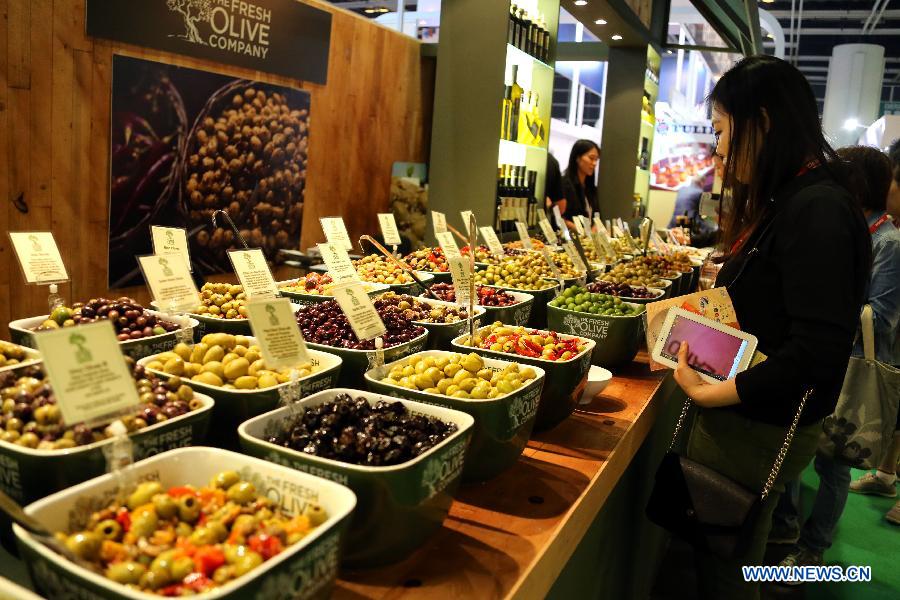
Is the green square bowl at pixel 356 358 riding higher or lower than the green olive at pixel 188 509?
higher

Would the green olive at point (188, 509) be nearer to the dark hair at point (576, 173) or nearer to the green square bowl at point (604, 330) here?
the green square bowl at point (604, 330)

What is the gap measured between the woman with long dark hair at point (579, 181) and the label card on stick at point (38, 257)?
197 inches

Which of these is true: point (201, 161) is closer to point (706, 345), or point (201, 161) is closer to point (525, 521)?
point (706, 345)

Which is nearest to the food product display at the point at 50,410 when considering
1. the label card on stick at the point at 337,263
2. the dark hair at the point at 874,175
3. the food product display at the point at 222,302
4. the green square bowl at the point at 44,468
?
the green square bowl at the point at 44,468

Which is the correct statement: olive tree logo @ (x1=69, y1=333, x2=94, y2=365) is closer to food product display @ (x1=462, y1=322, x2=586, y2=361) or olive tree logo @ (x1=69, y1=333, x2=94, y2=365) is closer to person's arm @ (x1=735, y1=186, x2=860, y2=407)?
food product display @ (x1=462, y1=322, x2=586, y2=361)

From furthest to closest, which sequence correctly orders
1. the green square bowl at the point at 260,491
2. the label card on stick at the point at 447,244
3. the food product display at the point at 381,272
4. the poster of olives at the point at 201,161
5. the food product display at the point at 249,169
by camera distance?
the food product display at the point at 249,169, the poster of olives at the point at 201,161, the label card on stick at the point at 447,244, the food product display at the point at 381,272, the green square bowl at the point at 260,491

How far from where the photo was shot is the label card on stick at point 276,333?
1299 mm

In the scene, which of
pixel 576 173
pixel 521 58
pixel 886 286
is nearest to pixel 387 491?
pixel 886 286

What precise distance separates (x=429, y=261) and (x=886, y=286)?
1.94 m

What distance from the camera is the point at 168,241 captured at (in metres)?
1.93

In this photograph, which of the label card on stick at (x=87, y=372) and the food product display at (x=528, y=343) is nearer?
the label card on stick at (x=87, y=372)

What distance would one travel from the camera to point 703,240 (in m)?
7.04

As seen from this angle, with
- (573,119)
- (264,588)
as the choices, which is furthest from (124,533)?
(573,119)

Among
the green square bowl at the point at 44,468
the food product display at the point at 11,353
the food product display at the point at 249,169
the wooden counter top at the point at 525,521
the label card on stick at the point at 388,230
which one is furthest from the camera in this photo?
the food product display at the point at 249,169
